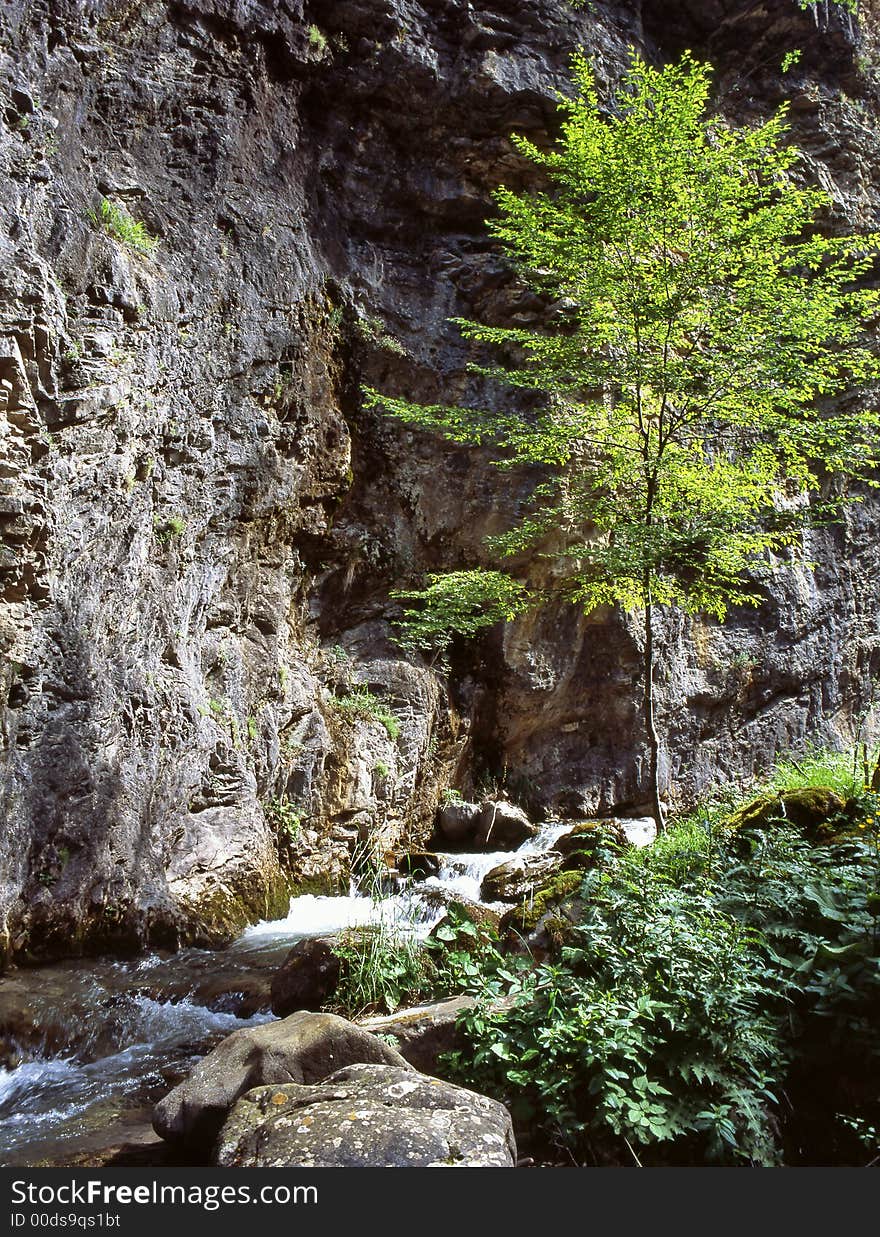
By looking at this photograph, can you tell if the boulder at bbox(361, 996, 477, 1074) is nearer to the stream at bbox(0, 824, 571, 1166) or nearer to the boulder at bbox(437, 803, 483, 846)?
the stream at bbox(0, 824, 571, 1166)

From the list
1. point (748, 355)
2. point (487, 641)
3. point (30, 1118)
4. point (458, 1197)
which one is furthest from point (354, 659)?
point (458, 1197)

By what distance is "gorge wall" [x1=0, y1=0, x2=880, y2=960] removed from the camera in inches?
299

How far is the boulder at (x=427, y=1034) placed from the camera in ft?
13.7

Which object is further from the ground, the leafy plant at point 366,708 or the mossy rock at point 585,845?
the leafy plant at point 366,708

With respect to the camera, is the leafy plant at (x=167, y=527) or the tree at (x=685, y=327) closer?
the tree at (x=685, y=327)

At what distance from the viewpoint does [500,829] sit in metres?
12.8

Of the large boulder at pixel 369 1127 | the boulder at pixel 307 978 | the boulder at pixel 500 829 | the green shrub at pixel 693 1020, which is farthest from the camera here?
the boulder at pixel 500 829

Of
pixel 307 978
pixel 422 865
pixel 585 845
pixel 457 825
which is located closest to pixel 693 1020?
pixel 307 978

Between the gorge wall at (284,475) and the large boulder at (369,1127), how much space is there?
434 cm

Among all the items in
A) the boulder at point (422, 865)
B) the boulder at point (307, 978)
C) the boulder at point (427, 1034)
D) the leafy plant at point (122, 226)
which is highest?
the leafy plant at point (122, 226)

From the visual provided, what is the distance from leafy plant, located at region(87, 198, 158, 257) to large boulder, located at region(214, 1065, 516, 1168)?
910 centimetres

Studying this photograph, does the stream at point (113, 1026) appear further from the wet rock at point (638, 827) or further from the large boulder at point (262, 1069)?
the wet rock at point (638, 827)

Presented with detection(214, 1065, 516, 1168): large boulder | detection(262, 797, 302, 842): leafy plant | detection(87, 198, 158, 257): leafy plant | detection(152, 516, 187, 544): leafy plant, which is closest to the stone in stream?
detection(262, 797, 302, 842): leafy plant

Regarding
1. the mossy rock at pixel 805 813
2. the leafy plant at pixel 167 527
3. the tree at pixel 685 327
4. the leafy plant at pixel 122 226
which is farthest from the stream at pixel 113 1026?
the leafy plant at pixel 122 226
